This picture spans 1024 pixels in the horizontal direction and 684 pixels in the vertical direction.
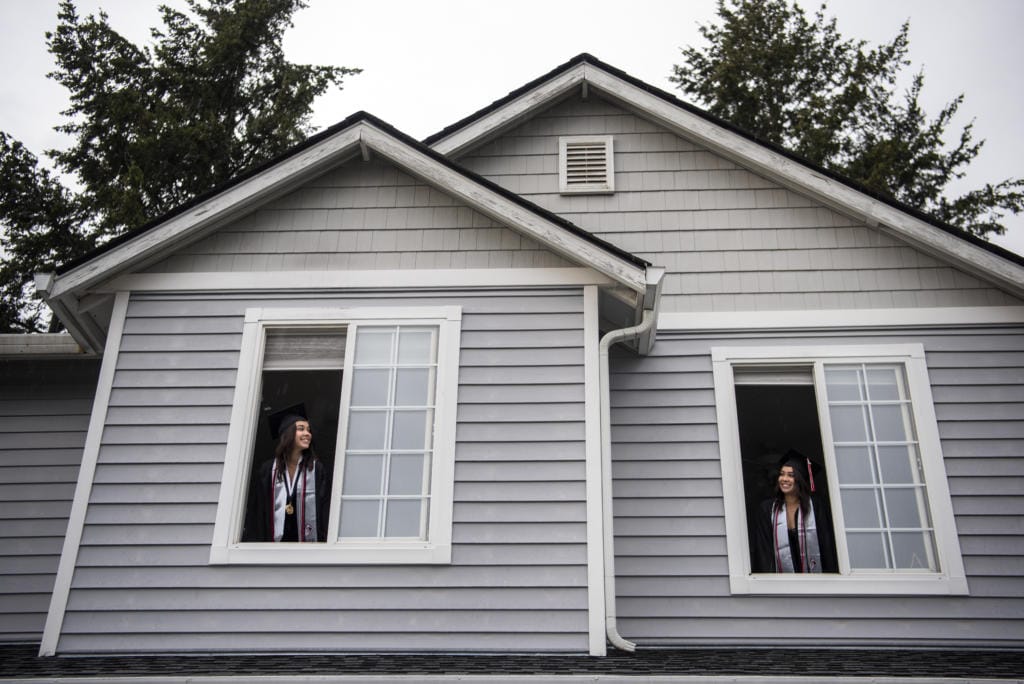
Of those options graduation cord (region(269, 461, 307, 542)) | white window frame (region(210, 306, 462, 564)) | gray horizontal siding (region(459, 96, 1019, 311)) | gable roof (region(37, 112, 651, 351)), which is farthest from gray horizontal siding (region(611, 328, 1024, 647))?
graduation cord (region(269, 461, 307, 542))

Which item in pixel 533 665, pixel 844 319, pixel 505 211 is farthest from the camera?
pixel 844 319

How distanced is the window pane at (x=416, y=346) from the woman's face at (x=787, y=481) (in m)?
3.05

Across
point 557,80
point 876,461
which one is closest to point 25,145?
point 557,80

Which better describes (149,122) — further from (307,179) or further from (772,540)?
(772,540)

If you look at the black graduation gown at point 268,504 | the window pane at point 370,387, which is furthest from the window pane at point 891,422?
the black graduation gown at point 268,504

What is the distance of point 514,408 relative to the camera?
235 inches

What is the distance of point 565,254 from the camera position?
630cm

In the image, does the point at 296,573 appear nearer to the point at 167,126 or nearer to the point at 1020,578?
the point at 1020,578

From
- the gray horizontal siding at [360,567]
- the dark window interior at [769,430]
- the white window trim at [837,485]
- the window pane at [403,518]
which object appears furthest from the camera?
the dark window interior at [769,430]

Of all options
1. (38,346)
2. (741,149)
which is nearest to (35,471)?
(38,346)

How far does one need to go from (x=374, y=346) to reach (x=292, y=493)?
50.6 inches

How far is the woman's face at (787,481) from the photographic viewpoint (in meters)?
6.89

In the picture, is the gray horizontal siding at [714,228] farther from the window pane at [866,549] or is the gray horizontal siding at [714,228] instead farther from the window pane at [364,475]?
the window pane at [364,475]

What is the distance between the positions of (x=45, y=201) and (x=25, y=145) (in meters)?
1.19
